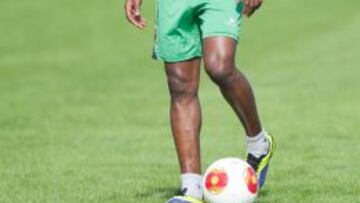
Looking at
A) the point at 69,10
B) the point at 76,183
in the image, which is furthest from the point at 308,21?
the point at 76,183

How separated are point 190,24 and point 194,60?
256 mm

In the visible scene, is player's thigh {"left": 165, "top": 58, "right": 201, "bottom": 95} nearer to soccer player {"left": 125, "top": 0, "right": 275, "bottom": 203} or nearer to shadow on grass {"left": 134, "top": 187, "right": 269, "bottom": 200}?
soccer player {"left": 125, "top": 0, "right": 275, "bottom": 203}

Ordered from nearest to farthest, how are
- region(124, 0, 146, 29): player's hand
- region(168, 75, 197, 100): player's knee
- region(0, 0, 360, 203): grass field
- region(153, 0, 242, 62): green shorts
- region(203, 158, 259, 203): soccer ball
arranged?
region(203, 158, 259, 203): soccer ball → region(153, 0, 242, 62): green shorts → region(168, 75, 197, 100): player's knee → region(124, 0, 146, 29): player's hand → region(0, 0, 360, 203): grass field

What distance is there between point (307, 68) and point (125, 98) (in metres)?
5.81

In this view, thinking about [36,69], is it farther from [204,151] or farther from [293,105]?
[204,151]

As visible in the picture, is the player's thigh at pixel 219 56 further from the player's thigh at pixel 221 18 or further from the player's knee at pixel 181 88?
the player's knee at pixel 181 88

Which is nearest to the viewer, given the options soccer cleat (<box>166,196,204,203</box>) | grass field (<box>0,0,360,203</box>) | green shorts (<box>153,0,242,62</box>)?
soccer cleat (<box>166,196,204,203</box>)

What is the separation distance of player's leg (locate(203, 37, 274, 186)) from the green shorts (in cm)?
10

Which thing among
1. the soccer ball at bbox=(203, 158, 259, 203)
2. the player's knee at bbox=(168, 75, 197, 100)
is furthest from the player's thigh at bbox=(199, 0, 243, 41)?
the soccer ball at bbox=(203, 158, 259, 203)

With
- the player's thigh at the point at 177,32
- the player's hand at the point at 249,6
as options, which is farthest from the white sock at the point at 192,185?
the player's hand at the point at 249,6

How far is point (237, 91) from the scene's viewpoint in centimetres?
744

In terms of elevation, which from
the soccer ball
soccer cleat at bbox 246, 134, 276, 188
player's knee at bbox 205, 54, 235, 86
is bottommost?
soccer cleat at bbox 246, 134, 276, 188

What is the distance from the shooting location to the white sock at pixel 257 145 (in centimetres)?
789

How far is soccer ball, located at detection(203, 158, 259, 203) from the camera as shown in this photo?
6.94 metres
